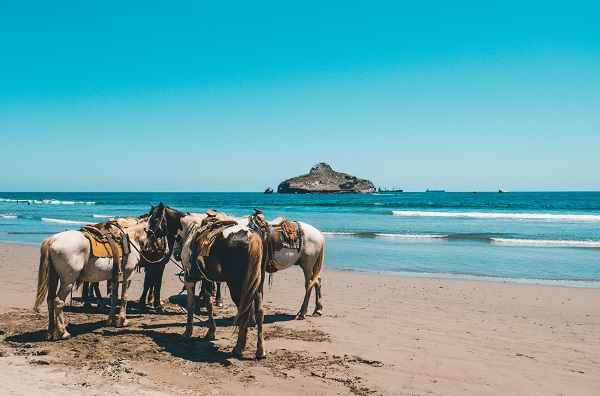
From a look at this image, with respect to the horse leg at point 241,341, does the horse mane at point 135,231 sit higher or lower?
higher

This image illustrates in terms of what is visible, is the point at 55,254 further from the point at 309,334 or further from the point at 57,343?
the point at 309,334

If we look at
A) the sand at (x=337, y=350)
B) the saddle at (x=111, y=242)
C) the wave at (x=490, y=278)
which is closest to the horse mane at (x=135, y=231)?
the saddle at (x=111, y=242)

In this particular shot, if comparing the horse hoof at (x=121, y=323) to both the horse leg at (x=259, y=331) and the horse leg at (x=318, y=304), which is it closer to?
the horse leg at (x=259, y=331)

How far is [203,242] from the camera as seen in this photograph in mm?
6109

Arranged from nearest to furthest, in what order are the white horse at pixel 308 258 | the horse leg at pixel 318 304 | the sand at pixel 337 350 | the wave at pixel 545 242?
the sand at pixel 337 350
the white horse at pixel 308 258
the horse leg at pixel 318 304
the wave at pixel 545 242

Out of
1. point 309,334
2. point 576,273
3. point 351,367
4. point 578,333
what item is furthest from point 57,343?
point 576,273

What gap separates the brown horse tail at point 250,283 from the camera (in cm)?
548

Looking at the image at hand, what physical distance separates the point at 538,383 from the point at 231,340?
13.0ft

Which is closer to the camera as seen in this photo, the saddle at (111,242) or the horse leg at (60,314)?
the horse leg at (60,314)

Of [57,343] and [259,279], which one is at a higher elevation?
[259,279]

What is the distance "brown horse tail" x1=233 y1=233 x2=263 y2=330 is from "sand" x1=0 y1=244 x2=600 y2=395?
1.63 ft

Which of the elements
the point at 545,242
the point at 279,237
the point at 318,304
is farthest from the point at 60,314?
the point at 545,242

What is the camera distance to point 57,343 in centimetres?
584

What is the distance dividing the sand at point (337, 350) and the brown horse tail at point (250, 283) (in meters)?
0.50
